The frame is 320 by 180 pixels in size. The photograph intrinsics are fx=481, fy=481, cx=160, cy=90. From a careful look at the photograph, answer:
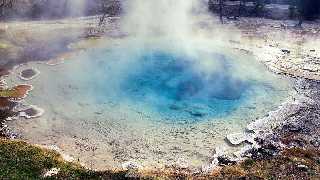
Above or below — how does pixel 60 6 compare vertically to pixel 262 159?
above

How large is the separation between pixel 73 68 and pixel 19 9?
13026mm

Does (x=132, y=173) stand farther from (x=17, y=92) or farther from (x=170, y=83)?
(x=17, y=92)

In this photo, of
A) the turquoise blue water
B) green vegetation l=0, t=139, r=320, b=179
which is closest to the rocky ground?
green vegetation l=0, t=139, r=320, b=179

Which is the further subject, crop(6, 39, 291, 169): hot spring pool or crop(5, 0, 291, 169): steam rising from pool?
crop(5, 0, 291, 169): steam rising from pool

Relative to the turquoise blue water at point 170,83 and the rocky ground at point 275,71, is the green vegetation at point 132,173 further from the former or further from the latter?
the turquoise blue water at point 170,83

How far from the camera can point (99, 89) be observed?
105ft

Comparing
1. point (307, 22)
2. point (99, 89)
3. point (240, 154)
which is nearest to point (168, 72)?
point (99, 89)

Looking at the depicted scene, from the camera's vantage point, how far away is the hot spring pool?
25641 mm

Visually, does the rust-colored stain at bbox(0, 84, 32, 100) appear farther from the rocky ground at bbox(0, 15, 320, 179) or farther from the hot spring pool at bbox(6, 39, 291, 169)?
the hot spring pool at bbox(6, 39, 291, 169)

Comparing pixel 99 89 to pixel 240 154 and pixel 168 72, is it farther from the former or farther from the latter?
pixel 240 154

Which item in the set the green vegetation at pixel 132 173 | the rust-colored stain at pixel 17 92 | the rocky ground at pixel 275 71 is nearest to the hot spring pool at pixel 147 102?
the rust-colored stain at pixel 17 92

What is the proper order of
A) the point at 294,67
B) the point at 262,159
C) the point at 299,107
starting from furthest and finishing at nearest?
the point at 294,67
the point at 299,107
the point at 262,159

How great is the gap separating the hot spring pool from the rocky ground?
1.21 meters

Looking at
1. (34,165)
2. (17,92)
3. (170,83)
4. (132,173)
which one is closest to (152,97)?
(170,83)
